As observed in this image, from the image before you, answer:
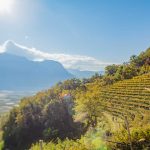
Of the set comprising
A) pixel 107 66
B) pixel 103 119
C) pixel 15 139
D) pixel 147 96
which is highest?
pixel 107 66

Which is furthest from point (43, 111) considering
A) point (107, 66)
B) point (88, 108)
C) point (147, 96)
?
point (107, 66)

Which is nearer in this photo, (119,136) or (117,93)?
(119,136)

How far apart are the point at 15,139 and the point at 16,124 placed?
12.4 ft

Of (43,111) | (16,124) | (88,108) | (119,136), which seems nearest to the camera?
(119,136)

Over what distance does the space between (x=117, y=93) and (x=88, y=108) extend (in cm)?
527

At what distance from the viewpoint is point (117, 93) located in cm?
5175

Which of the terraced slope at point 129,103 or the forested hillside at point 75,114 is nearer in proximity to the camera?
the terraced slope at point 129,103

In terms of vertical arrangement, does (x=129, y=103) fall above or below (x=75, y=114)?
above

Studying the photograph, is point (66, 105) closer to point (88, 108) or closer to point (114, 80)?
point (88, 108)

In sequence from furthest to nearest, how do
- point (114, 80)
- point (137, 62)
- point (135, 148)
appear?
point (137, 62)
point (114, 80)
point (135, 148)

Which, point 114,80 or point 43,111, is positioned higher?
point 114,80

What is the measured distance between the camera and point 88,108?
166 feet

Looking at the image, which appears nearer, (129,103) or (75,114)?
(129,103)

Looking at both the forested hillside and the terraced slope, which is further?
the forested hillside
